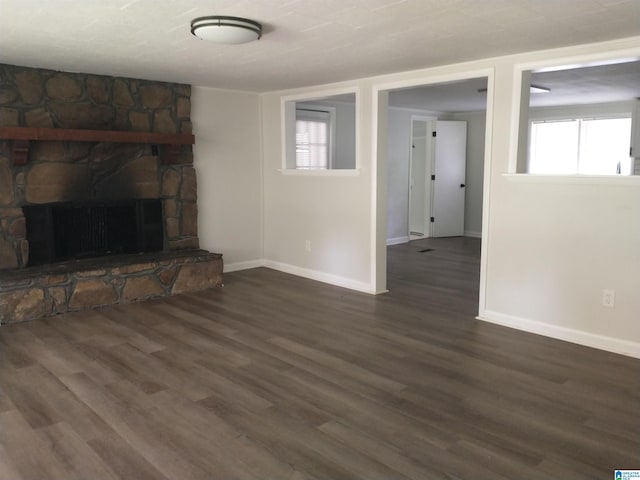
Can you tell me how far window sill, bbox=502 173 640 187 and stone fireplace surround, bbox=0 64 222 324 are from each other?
10.0 ft

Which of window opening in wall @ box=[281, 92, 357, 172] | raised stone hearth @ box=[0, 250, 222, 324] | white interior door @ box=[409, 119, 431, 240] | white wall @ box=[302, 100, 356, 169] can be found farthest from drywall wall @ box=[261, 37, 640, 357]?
white interior door @ box=[409, 119, 431, 240]

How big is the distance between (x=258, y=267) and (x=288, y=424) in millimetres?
3932

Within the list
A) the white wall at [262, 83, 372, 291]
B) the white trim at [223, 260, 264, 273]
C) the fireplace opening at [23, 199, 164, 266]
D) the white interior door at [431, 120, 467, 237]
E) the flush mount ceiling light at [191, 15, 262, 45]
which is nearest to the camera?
the flush mount ceiling light at [191, 15, 262, 45]

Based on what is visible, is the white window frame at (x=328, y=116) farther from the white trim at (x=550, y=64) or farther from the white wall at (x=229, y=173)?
the white trim at (x=550, y=64)

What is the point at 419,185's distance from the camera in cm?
891

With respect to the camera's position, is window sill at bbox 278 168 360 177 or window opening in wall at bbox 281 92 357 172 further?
window opening in wall at bbox 281 92 357 172

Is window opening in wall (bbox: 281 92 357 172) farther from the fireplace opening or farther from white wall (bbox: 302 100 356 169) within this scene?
the fireplace opening

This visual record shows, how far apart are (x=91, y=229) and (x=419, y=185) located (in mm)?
5671

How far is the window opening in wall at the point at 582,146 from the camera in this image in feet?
24.4

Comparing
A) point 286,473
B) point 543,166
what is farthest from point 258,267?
point 543,166

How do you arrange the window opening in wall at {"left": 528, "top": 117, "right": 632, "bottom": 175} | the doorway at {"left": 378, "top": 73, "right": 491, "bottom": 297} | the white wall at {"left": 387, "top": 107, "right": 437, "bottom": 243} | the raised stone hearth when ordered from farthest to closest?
the white wall at {"left": 387, "top": 107, "right": 437, "bottom": 243}, the doorway at {"left": 378, "top": 73, "right": 491, "bottom": 297}, the window opening in wall at {"left": 528, "top": 117, "right": 632, "bottom": 175}, the raised stone hearth

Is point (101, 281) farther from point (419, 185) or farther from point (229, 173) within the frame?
point (419, 185)

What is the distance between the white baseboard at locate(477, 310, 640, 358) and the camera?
3493 millimetres

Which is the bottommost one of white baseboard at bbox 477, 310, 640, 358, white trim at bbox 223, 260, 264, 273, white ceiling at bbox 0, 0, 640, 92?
white baseboard at bbox 477, 310, 640, 358
